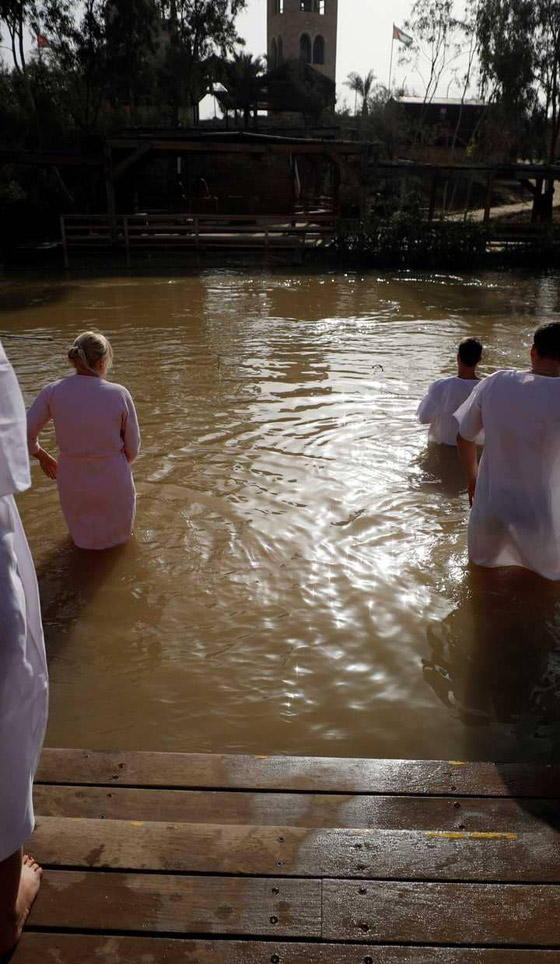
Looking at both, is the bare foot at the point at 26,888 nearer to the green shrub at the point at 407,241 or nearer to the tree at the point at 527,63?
the green shrub at the point at 407,241

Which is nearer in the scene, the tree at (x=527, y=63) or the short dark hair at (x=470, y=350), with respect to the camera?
the short dark hair at (x=470, y=350)

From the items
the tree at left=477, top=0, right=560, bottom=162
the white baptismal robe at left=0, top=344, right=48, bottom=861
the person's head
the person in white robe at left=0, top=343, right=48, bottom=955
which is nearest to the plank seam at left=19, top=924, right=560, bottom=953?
the person in white robe at left=0, top=343, right=48, bottom=955

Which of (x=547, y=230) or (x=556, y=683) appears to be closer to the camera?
(x=556, y=683)

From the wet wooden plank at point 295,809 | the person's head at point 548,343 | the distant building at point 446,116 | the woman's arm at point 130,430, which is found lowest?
the wet wooden plank at point 295,809

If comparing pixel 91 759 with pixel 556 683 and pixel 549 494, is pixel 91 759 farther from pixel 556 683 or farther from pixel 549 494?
pixel 549 494

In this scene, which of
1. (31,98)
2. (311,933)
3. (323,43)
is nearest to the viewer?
(311,933)

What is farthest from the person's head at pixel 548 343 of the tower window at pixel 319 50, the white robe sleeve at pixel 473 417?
the tower window at pixel 319 50

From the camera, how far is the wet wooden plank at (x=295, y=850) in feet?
6.58

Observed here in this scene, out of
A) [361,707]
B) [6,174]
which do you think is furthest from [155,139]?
[361,707]

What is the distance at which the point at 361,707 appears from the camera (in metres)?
3.70

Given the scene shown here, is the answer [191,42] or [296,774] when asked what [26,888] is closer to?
[296,774]

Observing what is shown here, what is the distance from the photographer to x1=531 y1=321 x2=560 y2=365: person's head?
150 inches

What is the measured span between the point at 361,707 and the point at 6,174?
29.1 m

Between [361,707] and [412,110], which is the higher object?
[412,110]
